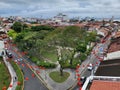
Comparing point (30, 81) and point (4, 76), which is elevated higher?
point (4, 76)

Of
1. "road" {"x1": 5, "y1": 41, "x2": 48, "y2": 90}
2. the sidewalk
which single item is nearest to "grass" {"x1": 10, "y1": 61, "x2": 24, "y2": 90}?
the sidewalk

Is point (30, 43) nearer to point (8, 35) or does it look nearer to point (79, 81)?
point (79, 81)

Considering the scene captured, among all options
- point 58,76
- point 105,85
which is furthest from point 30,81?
point 105,85

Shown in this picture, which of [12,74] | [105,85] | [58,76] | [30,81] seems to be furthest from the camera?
[12,74]

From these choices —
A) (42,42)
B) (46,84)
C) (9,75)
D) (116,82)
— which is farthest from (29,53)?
(116,82)

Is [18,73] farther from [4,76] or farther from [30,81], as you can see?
[30,81]

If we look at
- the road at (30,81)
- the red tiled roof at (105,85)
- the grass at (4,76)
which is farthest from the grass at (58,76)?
the red tiled roof at (105,85)

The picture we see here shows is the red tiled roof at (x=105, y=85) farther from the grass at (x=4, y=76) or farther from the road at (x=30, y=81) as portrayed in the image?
the grass at (x=4, y=76)
